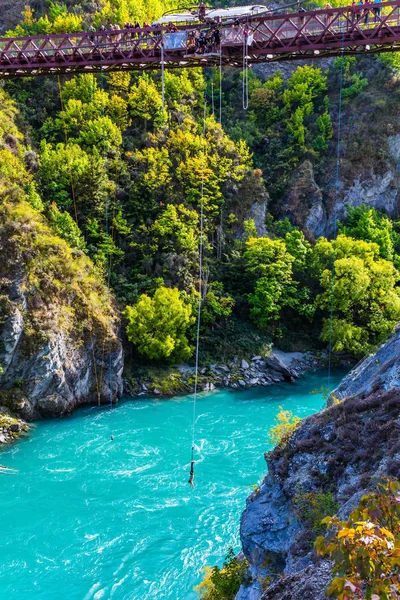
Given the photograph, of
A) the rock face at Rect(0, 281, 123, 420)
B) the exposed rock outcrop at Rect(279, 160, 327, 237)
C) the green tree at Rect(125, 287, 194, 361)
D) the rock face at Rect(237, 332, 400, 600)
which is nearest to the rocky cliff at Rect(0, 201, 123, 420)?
the rock face at Rect(0, 281, 123, 420)

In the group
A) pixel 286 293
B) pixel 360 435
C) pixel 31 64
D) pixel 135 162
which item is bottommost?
pixel 360 435

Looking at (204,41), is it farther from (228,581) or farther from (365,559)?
(365,559)

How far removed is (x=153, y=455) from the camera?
677 inches

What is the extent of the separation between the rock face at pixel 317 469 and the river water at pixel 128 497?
183 inches

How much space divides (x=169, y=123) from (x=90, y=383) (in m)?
15.9

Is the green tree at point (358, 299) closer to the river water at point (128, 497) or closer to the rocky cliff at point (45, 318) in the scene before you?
the river water at point (128, 497)

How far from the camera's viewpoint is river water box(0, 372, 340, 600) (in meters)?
12.0

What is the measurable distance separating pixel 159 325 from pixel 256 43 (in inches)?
468

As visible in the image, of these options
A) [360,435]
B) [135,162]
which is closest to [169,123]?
[135,162]

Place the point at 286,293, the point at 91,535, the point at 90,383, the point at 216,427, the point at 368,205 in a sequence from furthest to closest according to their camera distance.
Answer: the point at 368,205 < the point at 286,293 < the point at 90,383 < the point at 216,427 < the point at 91,535

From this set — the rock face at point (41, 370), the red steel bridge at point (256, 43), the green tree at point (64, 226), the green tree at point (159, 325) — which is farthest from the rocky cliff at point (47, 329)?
the red steel bridge at point (256, 43)

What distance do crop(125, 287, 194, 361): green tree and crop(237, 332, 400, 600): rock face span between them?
13806 millimetres

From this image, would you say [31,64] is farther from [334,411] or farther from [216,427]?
[334,411]

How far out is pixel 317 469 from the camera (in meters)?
7.66
